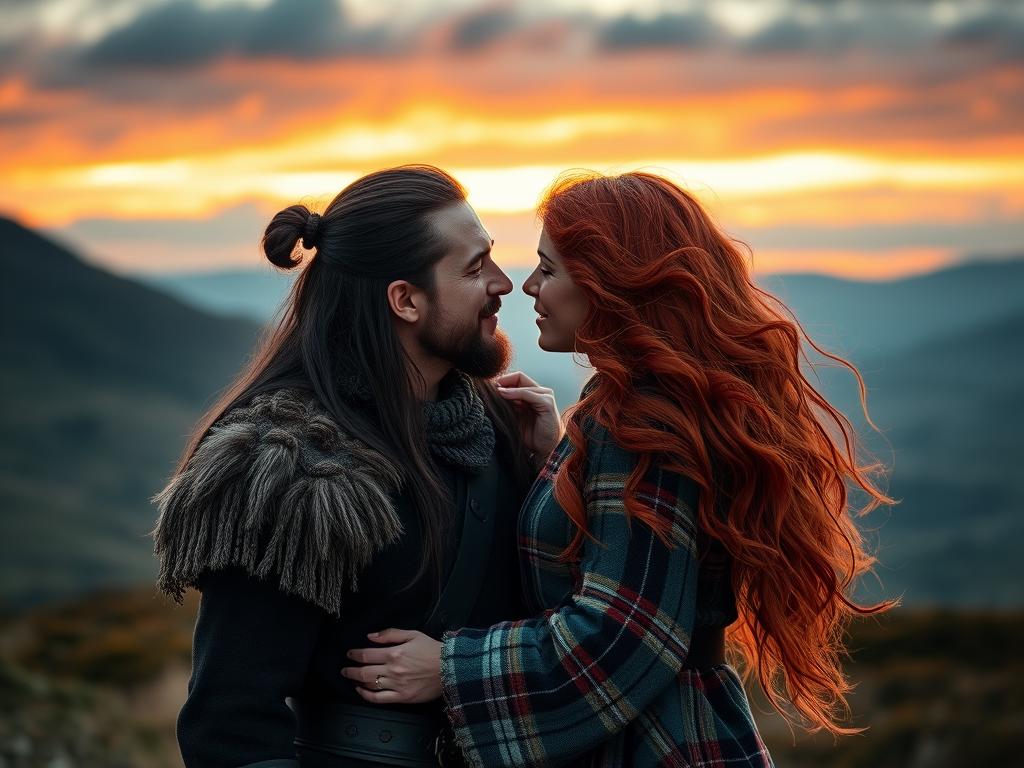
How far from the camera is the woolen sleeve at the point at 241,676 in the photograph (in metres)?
2.49

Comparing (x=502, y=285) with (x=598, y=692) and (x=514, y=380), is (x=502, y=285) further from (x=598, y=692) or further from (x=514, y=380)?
(x=598, y=692)

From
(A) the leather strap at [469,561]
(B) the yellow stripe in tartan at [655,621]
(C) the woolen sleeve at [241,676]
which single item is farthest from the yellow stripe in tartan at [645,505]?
(C) the woolen sleeve at [241,676]

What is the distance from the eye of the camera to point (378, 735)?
107 inches

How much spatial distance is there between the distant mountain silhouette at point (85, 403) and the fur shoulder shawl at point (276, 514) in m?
64.4

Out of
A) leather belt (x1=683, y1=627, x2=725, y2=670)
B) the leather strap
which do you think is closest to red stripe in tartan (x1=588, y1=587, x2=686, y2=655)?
leather belt (x1=683, y1=627, x2=725, y2=670)

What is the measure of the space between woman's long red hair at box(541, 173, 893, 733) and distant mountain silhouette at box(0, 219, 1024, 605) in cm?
5293

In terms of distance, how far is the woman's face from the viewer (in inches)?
115

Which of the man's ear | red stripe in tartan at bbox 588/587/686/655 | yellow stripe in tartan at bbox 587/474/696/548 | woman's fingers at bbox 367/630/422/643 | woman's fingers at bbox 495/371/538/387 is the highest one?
the man's ear

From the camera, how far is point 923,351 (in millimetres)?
198375

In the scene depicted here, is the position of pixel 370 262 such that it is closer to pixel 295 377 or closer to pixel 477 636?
pixel 295 377

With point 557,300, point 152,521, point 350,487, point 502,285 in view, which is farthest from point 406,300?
point 152,521

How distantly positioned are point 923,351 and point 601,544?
210 metres

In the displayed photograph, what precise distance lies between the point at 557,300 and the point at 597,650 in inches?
37.2

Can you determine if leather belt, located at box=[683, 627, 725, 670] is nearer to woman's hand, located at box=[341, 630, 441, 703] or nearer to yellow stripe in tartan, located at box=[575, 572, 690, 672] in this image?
yellow stripe in tartan, located at box=[575, 572, 690, 672]
